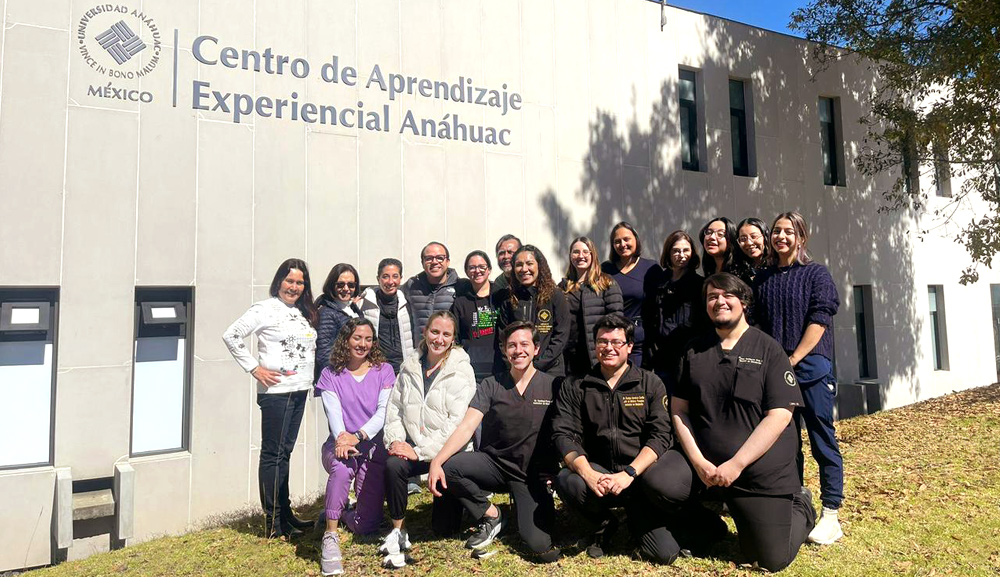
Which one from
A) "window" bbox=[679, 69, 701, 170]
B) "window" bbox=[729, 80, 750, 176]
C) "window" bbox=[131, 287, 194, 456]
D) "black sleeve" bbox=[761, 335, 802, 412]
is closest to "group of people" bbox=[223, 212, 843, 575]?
"black sleeve" bbox=[761, 335, 802, 412]

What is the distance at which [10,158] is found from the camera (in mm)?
6070

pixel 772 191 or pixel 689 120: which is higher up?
pixel 689 120

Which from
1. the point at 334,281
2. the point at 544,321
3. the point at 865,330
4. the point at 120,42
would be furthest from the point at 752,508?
the point at 865,330

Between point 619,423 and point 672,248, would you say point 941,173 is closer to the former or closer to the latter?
→ point 672,248

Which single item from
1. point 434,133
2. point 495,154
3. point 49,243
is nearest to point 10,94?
point 49,243

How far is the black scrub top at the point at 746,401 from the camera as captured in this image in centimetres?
388

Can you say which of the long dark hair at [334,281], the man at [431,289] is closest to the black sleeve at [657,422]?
the man at [431,289]

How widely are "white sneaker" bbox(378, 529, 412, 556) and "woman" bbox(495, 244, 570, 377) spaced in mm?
1479

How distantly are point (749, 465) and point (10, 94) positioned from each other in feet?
23.3

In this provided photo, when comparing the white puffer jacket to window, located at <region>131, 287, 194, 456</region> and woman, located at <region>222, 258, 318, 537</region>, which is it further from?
window, located at <region>131, 287, 194, 456</region>

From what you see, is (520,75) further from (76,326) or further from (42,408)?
(42,408)

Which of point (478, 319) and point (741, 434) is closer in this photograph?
point (741, 434)

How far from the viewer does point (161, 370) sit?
22.1 feet

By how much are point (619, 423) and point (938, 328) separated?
1230 cm
